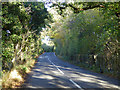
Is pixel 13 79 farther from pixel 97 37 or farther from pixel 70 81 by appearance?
pixel 97 37

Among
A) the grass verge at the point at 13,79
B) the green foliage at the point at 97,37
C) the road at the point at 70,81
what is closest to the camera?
the grass verge at the point at 13,79

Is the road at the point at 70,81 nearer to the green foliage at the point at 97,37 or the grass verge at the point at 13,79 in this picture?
the grass verge at the point at 13,79

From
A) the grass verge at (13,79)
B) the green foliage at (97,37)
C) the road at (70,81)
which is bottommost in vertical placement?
the road at (70,81)

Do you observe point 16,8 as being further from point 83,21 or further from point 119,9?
point 83,21

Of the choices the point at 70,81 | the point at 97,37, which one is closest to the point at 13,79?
the point at 70,81

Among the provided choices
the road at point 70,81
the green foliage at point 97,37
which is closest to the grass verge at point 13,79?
the road at point 70,81

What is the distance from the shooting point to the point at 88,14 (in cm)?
2258

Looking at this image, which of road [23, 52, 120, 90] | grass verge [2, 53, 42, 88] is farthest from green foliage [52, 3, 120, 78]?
grass verge [2, 53, 42, 88]

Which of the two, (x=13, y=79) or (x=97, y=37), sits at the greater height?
(x=97, y=37)

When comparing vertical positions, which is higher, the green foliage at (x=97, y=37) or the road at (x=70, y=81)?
the green foliage at (x=97, y=37)

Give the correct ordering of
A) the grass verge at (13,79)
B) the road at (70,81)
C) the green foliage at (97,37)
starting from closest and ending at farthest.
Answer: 1. the grass verge at (13,79)
2. the road at (70,81)
3. the green foliage at (97,37)

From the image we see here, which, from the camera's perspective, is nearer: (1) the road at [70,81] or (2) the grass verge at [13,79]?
(2) the grass verge at [13,79]

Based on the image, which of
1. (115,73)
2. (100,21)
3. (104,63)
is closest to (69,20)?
(100,21)

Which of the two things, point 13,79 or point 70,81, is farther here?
point 70,81
